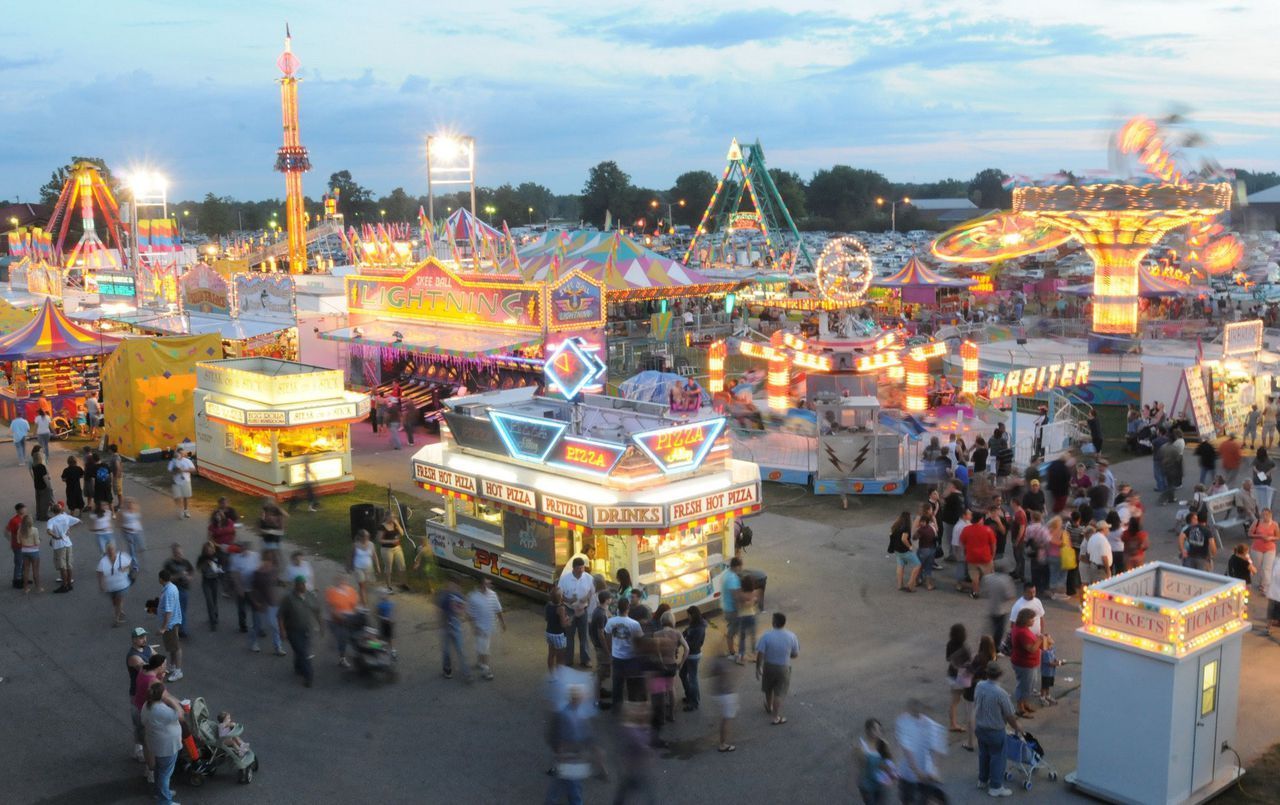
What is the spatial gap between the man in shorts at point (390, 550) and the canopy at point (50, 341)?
16.0 metres

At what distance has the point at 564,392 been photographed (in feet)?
50.0

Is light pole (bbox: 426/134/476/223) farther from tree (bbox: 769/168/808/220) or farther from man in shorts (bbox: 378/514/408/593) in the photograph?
tree (bbox: 769/168/808/220)

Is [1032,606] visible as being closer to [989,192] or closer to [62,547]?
[62,547]

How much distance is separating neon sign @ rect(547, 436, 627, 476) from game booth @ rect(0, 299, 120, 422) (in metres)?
18.2

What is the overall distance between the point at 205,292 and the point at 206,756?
2761 centimetres

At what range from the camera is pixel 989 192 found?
186 m

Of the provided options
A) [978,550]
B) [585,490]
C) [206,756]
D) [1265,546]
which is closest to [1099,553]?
[978,550]

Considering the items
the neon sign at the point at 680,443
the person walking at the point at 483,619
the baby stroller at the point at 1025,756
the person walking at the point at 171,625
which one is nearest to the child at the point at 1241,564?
the baby stroller at the point at 1025,756

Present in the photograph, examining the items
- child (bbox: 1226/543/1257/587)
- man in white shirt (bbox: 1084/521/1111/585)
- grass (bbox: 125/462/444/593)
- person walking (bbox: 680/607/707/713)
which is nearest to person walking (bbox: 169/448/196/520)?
grass (bbox: 125/462/444/593)

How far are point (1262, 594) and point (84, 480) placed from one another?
18.1 meters

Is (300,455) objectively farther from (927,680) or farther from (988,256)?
(988,256)

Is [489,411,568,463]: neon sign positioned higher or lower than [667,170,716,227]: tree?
lower

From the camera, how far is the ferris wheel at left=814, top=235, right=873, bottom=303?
30594mm

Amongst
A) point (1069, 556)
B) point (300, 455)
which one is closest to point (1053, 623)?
point (1069, 556)
